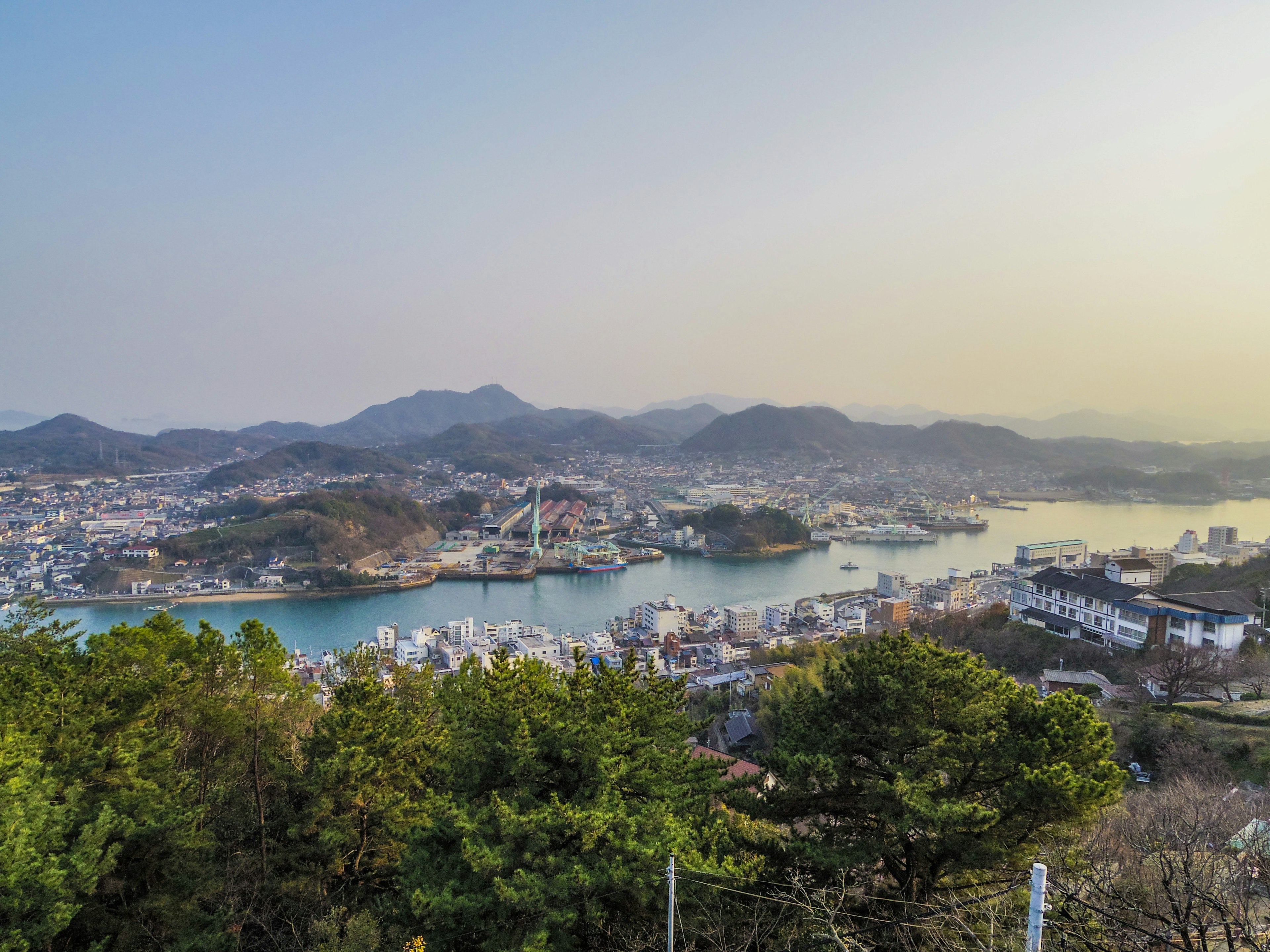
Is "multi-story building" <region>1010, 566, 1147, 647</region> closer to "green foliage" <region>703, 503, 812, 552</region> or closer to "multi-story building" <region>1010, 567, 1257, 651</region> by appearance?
"multi-story building" <region>1010, 567, 1257, 651</region>

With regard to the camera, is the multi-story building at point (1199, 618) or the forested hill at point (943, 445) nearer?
the multi-story building at point (1199, 618)

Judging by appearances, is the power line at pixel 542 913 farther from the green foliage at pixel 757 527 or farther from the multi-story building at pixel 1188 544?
the multi-story building at pixel 1188 544

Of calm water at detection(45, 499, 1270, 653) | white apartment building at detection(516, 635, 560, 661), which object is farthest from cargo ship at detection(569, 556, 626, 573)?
white apartment building at detection(516, 635, 560, 661)

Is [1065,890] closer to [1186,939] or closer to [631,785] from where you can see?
[1186,939]

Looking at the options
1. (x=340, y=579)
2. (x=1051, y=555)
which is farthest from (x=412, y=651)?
(x=1051, y=555)

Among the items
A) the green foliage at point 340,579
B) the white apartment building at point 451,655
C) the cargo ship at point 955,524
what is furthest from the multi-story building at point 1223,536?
the green foliage at point 340,579
